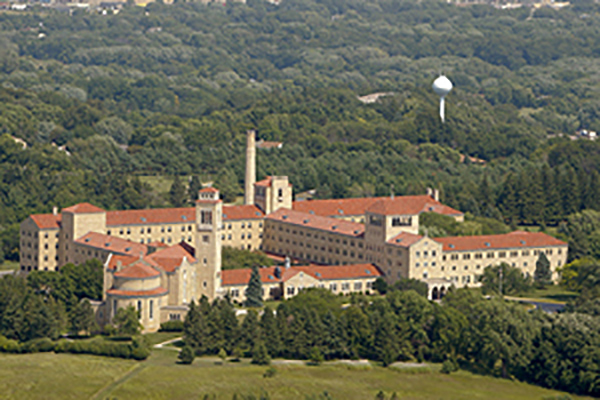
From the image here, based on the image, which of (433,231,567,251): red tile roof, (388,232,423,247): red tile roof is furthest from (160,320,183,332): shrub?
(433,231,567,251): red tile roof

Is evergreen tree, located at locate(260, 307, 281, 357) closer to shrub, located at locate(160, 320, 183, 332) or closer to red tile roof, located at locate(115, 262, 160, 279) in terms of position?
shrub, located at locate(160, 320, 183, 332)

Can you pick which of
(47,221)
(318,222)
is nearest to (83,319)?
(47,221)

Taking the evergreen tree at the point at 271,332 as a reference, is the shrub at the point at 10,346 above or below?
below

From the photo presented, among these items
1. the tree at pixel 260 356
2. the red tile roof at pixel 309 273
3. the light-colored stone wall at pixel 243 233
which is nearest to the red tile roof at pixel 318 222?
the light-colored stone wall at pixel 243 233

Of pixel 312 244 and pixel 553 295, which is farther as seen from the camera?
pixel 312 244

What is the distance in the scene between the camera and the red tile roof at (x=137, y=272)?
110625 mm

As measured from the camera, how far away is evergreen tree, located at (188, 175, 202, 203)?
174 meters

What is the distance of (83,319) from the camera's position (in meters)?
109

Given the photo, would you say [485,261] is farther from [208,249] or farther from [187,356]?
[187,356]

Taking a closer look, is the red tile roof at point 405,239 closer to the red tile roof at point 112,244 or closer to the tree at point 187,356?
the red tile roof at point 112,244

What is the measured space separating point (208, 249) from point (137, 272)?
27.7 feet

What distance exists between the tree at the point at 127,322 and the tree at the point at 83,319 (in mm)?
2055

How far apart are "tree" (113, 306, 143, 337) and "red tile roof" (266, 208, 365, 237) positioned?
3081 cm

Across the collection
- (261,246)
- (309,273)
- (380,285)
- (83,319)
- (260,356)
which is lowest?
(260,356)
